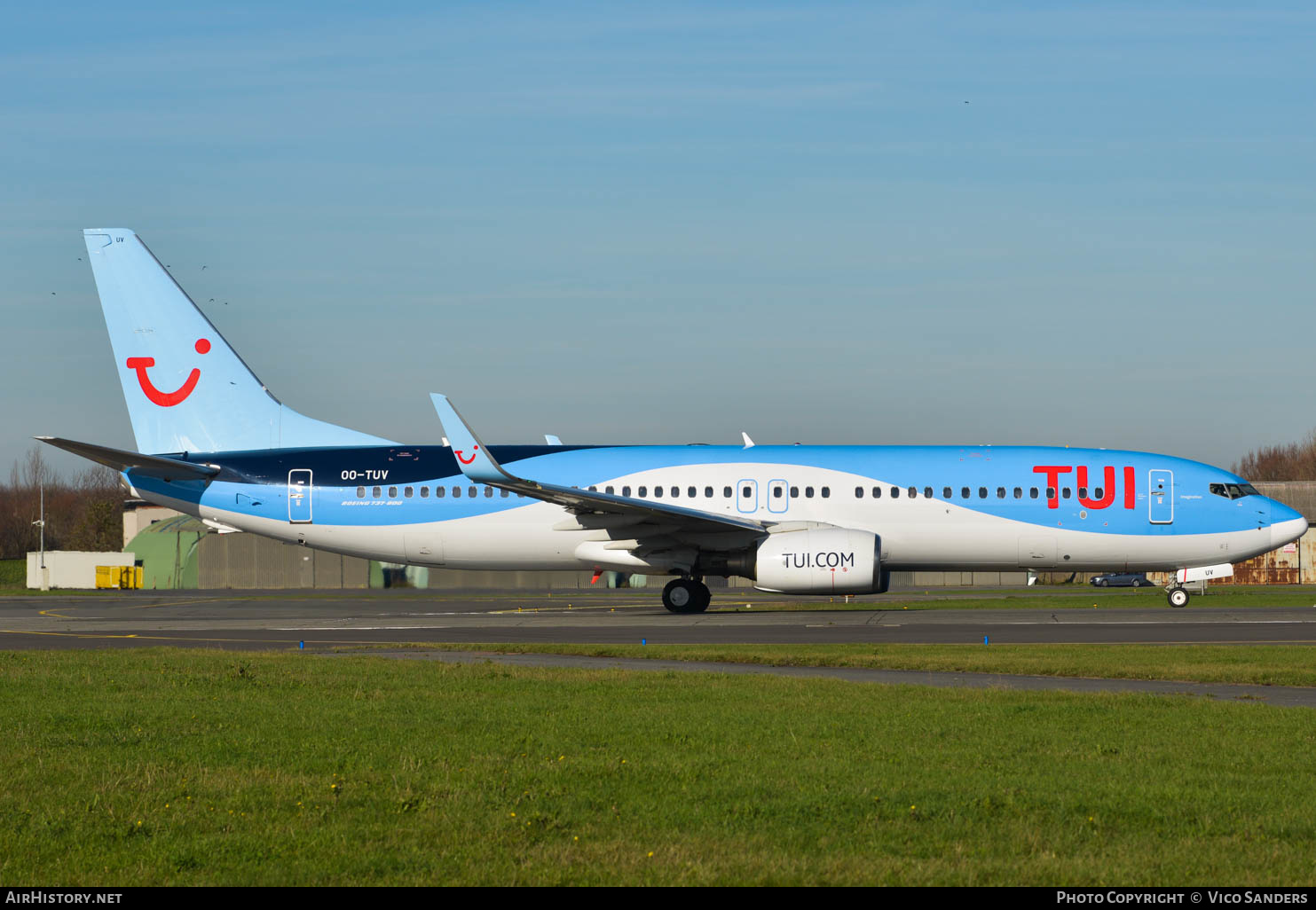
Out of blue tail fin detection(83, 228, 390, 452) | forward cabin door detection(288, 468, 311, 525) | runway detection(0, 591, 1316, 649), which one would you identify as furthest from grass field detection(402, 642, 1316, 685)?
blue tail fin detection(83, 228, 390, 452)

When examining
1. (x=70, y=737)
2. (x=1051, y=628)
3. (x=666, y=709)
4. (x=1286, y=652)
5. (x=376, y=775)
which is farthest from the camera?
(x=1051, y=628)

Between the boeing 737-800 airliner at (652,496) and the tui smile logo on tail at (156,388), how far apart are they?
0.11 ft

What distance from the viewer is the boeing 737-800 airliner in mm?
31516

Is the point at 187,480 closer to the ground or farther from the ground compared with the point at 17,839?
farther from the ground

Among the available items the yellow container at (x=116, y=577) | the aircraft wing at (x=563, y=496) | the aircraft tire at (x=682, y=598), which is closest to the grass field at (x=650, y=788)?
the aircraft wing at (x=563, y=496)

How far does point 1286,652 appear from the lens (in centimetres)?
1944

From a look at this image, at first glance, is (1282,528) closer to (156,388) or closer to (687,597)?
(687,597)

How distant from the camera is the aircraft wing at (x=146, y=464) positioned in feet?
98.1

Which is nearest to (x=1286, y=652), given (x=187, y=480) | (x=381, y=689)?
A: (x=381, y=689)

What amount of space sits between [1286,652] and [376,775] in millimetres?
15001

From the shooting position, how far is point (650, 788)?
946cm

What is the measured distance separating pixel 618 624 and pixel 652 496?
502cm

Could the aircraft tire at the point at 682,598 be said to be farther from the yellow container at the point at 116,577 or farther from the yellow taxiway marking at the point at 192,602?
the yellow container at the point at 116,577
